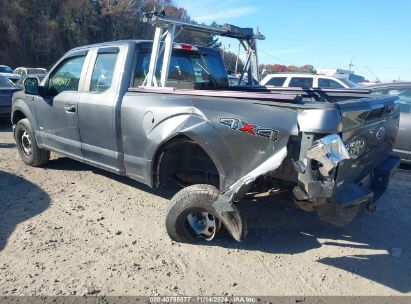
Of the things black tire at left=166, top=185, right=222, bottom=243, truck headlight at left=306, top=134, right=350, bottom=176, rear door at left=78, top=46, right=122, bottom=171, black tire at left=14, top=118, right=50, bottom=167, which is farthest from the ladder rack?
black tire at left=14, top=118, right=50, bottom=167

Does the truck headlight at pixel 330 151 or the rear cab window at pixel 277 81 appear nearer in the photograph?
the truck headlight at pixel 330 151

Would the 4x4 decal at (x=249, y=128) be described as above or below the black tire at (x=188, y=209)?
→ above

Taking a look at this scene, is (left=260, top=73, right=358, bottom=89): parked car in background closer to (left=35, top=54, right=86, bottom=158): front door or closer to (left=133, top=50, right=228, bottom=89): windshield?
(left=133, top=50, right=228, bottom=89): windshield

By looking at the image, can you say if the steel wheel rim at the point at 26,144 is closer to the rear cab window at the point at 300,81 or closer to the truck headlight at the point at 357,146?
the truck headlight at the point at 357,146

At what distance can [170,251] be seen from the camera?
356 cm

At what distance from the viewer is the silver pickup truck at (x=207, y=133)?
9.41ft

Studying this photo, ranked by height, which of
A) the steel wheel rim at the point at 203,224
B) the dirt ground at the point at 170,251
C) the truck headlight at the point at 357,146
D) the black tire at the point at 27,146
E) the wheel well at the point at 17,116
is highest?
the truck headlight at the point at 357,146

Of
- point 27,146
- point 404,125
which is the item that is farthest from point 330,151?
point 27,146

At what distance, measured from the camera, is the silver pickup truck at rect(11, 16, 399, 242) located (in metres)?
2.87

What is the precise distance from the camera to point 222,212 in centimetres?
327

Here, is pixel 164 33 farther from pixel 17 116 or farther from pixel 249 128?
pixel 17 116

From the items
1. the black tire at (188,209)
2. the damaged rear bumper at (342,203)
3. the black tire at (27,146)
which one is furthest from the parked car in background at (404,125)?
the black tire at (27,146)

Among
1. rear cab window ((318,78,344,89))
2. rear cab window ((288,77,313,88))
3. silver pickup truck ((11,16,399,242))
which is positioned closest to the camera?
silver pickup truck ((11,16,399,242))

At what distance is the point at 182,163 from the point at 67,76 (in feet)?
7.64
